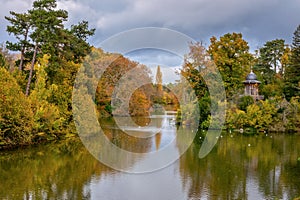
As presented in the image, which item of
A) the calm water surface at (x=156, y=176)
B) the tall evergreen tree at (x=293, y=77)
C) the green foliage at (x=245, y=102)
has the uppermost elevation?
the tall evergreen tree at (x=293, y=77)

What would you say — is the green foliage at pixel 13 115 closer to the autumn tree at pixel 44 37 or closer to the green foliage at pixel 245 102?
the autumn tree at pixel 44 37

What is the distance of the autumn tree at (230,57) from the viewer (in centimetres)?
2886

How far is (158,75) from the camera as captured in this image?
36188 millimetres

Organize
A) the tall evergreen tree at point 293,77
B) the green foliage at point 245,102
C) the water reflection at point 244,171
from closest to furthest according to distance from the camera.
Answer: the water reflection at point 244,171 → the green foliage at point 245,102 → the tall evergreen tree at point 293,77

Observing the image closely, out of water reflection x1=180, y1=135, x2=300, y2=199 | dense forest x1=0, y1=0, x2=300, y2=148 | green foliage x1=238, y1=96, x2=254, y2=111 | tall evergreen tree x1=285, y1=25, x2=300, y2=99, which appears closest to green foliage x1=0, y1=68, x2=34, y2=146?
dense forest x1=0, y1=0, x2=300, y2=148

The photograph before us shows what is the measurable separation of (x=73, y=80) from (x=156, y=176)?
38.7 ft

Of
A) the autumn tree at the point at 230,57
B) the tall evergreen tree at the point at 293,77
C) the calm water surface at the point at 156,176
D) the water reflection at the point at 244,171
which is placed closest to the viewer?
the calm water surface at the point at 156,176

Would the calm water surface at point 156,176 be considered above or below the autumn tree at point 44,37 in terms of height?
below

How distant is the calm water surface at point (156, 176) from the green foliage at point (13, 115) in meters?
0.82

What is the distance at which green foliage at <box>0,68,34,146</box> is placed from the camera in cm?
1635

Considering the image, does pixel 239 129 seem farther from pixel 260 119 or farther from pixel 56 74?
pixel 56 74

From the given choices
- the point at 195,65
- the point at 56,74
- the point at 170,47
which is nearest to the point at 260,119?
the point at 195,65

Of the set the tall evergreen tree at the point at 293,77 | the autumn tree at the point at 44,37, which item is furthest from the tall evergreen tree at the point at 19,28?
the tall evergreen tree at the point at 293,77

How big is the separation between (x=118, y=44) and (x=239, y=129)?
1226 centimetres
